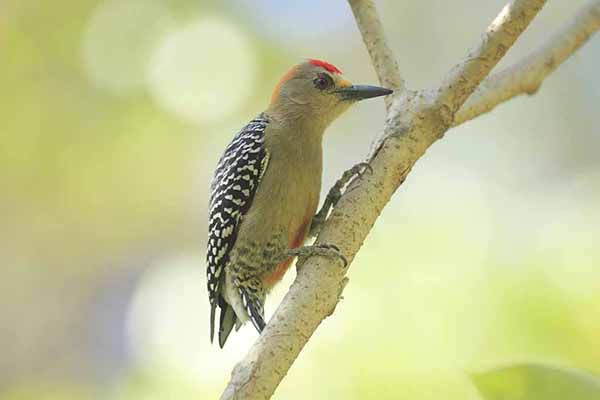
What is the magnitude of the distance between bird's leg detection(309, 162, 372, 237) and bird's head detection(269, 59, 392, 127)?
0.65 meters

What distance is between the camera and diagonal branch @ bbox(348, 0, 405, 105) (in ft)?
12.9

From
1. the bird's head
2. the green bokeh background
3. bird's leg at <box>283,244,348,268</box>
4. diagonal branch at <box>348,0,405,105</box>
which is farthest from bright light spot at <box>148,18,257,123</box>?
bird's leg at <box>283,244,348,268</box>

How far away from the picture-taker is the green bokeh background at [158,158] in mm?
5664

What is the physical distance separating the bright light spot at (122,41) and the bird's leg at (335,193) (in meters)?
3.67

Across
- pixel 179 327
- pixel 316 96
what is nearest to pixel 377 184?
pixel 316 96

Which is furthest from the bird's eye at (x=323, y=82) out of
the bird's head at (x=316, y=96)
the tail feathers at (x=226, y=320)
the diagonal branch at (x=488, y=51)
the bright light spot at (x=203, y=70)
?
the bright light spot at (x=203, y=70)

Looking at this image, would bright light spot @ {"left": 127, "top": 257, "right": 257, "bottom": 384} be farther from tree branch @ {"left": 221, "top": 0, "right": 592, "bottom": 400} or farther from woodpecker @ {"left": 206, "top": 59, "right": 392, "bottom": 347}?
tree branch @ {"left": 221, "top": 0, "right": 592, "bottom": 400}

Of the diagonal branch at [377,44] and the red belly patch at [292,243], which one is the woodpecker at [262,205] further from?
the diagonal branch at [377,44]

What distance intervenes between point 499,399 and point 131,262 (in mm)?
7536

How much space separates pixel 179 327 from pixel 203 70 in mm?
2582

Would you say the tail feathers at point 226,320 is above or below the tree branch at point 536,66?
below

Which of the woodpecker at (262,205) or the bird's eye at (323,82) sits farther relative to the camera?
the bird's eye at (323,82)

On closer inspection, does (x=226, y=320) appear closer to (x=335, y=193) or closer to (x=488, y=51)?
(x=335, y=193)

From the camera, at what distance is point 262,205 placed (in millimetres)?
4566
